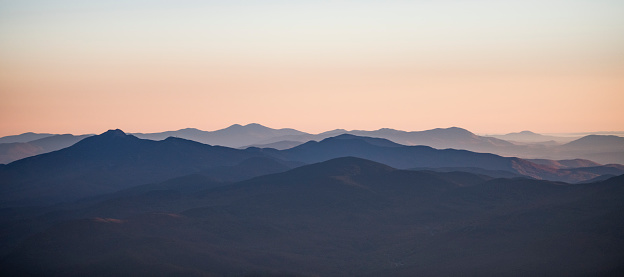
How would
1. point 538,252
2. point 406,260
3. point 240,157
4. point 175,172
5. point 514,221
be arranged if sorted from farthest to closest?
point 240,157 < point 175,172 < point 514,221 < point 406,260 < point 538,252

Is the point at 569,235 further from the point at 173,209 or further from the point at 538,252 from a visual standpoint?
the point at 173,209

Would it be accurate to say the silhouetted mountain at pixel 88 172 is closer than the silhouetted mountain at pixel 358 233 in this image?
No

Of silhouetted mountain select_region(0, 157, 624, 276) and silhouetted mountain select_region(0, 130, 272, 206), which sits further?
silhouetted mountain select_region(0, 130, 272, 206)

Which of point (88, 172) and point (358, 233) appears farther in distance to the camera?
point (88, 172)

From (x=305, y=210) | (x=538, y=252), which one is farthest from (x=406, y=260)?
(x=305, y=210)

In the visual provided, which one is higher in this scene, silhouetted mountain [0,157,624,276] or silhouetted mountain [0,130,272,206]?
silhouetted mountain [0,130,272,206]

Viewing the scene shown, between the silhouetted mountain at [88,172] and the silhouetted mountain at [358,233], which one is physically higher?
the silhouetted mountain at [88,172]

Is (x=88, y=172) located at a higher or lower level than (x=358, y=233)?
higher

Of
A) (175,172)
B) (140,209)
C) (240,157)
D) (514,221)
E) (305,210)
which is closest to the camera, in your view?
(514,221)
